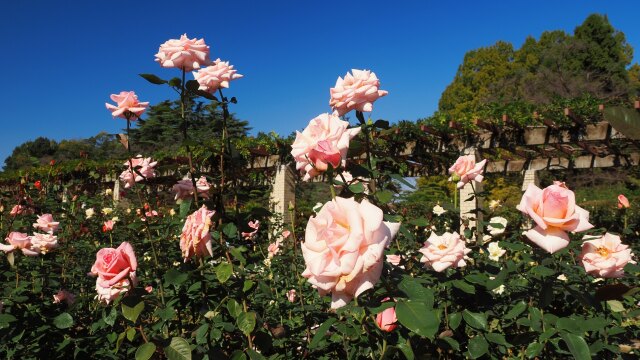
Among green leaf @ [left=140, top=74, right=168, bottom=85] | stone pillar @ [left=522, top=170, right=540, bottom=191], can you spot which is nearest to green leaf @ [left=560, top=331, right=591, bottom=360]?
green leaf @ [left=140, top=74, right=168, bottom=85]

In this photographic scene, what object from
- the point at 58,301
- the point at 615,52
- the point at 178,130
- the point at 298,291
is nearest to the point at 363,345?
the point at 178,130

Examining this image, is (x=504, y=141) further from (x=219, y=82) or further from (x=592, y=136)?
(x=219, y=82)

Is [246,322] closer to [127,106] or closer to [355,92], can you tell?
[355,92]

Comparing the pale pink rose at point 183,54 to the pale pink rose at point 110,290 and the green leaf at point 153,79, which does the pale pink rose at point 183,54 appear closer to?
the green leaf at point 153,79

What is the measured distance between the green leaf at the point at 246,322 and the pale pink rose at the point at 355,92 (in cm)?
62

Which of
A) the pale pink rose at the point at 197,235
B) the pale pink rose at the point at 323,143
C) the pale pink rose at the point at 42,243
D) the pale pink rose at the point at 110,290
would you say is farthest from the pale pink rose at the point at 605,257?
the pale pink rose at the point at 42,243

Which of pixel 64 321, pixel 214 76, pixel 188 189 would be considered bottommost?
pixel 64 321

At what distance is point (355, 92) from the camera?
138cm

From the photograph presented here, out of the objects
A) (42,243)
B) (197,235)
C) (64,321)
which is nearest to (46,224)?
(42,243)

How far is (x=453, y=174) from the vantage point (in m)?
2.18

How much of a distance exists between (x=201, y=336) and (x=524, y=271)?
1.16 metres

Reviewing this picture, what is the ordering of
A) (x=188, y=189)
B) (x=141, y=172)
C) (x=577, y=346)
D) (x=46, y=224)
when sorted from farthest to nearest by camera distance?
1. (x=46, y=224)
2. (x=141, y=172)
3. (x=188, y=189)
4. (x=577, y=346)

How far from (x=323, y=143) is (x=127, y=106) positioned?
3.52 feet

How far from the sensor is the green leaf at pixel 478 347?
4.43 feet
